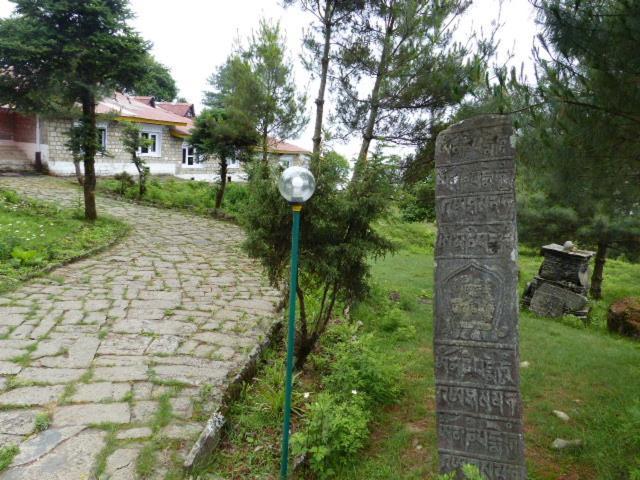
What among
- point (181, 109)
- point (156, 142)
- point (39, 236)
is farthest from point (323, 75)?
point (181, 109)

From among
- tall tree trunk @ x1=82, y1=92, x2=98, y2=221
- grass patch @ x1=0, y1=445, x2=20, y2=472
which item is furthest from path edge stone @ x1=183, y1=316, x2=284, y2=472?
tall tree trunk @ x1=82, y1=92, x2=98, y2=221

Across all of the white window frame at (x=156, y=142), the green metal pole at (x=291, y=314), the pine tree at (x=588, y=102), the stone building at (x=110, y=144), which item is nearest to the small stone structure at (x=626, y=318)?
the pine tree at (x=588, y=102)

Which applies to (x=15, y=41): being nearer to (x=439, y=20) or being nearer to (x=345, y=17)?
(x=345, y=17)

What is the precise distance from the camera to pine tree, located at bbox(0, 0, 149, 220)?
31.4 feet

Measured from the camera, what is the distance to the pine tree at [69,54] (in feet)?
31.4

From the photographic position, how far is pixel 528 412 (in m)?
4.29

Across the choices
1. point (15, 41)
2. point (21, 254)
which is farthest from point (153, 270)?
point (15, 41)

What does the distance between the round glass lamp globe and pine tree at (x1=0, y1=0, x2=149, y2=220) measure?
8702 mm

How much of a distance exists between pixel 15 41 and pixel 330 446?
1009cm

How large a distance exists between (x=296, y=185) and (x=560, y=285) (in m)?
8.04

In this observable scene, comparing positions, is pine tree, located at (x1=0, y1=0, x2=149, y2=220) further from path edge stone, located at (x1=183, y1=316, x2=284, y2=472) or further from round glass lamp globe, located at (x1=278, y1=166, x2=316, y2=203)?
round glass lamp globe, located at (x1=278, y1=166, x2=316, y2=203)

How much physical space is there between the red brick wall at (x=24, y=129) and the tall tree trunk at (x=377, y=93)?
598 inches

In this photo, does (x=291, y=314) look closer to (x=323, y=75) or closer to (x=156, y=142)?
(x=323, y=75)

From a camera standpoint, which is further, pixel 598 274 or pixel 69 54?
pixel 598 274
